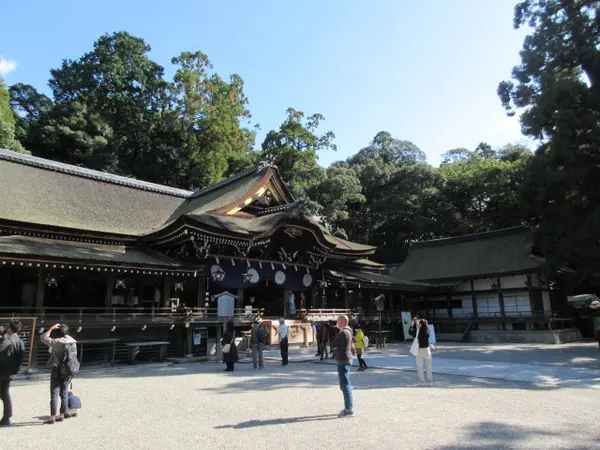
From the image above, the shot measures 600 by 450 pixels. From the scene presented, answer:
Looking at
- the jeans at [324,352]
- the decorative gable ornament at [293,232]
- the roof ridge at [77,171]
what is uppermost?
the roof ridge at [77,171]

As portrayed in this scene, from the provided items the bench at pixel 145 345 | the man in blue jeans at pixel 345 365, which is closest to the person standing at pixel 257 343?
the bench at pixel 145 345

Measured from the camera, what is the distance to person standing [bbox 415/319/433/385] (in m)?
9.35

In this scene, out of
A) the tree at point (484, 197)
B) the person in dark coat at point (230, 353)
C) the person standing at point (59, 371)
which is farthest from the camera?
the tree at point (484, 197)

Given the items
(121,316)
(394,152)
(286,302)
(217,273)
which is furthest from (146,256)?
(394,152)

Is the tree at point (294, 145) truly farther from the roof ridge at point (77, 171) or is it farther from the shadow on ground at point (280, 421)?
the shadow on ground at point (280, 421)

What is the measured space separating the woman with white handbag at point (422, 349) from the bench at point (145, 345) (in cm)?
909

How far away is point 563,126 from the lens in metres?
16.7

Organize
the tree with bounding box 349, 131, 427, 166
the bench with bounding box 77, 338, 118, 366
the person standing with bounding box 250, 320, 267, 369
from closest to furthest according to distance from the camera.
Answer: the person standing with bounding box 250, 320, 267, 369 < the bench with bounding box 77, 338, 118, 366 < the tree with bounding box 349, 131, 427, 166

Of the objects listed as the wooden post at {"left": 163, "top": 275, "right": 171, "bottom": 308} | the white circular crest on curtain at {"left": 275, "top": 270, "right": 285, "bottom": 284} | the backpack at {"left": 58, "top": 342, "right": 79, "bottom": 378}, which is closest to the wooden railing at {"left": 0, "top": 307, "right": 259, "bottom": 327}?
the wooden post at {"left": 163, "top": 275, "right": 171, "bottom": 308}

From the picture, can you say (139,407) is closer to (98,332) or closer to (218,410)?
(218,410)

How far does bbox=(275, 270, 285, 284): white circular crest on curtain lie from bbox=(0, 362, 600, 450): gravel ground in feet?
34.5

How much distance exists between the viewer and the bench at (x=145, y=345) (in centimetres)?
1420

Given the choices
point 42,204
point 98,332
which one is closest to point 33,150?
point 42,204

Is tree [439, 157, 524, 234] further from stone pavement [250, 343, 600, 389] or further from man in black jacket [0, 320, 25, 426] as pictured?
man in black jacket [0, 320, 25, 426]
